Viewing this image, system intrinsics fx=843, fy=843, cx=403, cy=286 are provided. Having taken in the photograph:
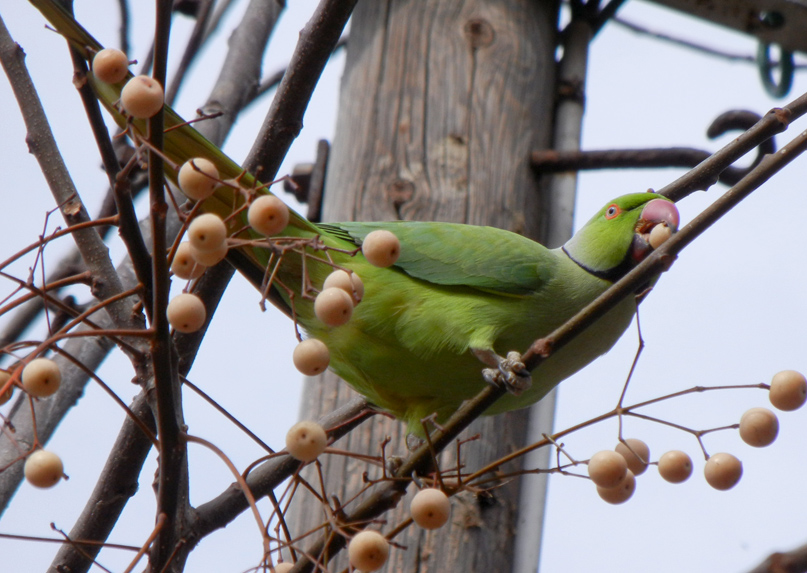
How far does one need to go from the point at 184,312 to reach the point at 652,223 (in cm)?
159

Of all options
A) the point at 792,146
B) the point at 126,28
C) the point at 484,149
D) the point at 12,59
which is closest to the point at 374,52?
the point at 484,149

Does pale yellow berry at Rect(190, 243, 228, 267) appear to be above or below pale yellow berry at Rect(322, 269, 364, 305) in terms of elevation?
below

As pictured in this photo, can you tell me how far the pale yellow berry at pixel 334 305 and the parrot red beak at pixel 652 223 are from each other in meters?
1.02

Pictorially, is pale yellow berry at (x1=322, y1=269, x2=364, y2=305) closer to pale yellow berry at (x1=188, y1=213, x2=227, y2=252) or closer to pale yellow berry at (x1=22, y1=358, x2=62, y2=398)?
pale yellow berry at (x1=188, y1=213, x2=227, y2=252)

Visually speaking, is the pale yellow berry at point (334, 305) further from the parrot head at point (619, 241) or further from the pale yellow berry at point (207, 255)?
the parrot head at point (619, 241)

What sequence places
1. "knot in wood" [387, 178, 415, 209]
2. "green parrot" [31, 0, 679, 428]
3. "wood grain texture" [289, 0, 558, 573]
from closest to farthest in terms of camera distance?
1. "green parrot" [31, 0, 679, 428]
2. "wood grain texture" [289, 0, 558, 573]
3. "knot in wood" [387, 178, 415, 209]

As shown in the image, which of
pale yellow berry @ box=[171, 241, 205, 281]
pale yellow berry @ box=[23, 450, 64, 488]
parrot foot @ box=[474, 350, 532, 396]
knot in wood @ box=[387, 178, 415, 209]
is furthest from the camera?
knot in wood @ box=[387, 178, 415, 209]

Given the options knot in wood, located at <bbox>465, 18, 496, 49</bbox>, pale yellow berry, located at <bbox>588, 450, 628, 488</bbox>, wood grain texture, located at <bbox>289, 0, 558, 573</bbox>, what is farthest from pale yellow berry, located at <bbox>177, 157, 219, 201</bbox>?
knot in wood, located at <bbox>465, 18, 496, 49</bbox>

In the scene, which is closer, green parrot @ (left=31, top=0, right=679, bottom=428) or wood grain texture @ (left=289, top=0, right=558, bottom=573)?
green parrot @ (left=31, top=0, right=679, bottom=428)

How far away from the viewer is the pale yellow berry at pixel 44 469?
43.3 inches

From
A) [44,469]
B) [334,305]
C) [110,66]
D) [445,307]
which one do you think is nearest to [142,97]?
[110,66]

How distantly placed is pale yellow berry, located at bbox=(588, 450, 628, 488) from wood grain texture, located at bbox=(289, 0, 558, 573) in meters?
1.17

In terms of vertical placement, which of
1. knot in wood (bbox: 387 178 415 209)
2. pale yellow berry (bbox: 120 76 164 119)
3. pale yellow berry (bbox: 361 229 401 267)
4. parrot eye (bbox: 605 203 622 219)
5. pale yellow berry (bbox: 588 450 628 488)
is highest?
knot in wood (bbox: 387 178 415 209)

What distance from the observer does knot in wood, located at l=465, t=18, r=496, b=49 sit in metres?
3.05
